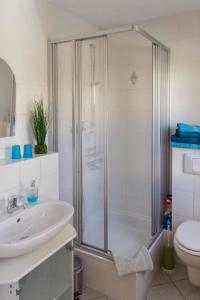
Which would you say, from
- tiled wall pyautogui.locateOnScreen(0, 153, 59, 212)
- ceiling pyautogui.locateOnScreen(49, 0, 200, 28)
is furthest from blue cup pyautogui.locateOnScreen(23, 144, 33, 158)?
ceiling pyautogui.locateOnScreen(49, 0, 200, 28)

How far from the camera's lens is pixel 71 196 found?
243cm

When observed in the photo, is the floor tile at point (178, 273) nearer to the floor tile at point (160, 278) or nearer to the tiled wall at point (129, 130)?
the floor tile at point (160, 278)

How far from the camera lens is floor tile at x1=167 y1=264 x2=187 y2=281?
2416mm

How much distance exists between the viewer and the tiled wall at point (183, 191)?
249cm

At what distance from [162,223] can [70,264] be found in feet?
4.04

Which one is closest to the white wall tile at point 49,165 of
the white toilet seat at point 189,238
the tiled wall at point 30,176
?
the tiled wall at point 30,176

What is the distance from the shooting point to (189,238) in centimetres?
206

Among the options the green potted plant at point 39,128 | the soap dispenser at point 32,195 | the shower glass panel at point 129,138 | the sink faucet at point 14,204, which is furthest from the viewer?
Result: the shower glass panel at point 129,138

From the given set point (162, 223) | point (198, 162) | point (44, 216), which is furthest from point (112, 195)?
point (44, 216)

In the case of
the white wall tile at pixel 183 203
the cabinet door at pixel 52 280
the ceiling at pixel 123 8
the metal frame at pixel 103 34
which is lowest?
the cabinet door at pixel 52 280

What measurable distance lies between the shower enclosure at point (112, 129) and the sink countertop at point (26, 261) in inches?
28.9

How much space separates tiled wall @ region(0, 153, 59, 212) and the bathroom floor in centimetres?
84

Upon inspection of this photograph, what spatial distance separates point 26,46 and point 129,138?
4.56 ft

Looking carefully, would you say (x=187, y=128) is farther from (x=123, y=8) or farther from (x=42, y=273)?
(x=42, y=273)
